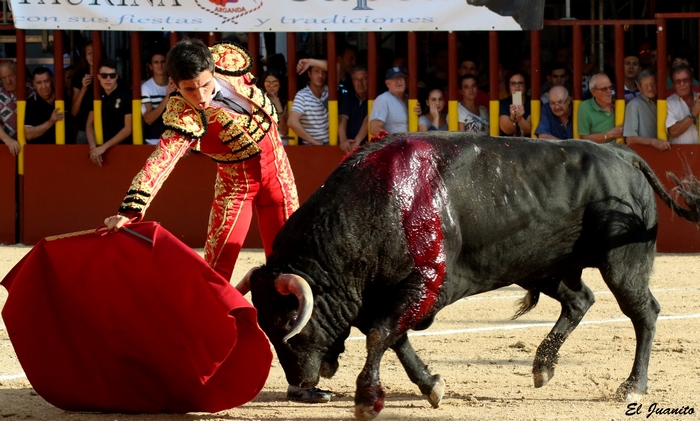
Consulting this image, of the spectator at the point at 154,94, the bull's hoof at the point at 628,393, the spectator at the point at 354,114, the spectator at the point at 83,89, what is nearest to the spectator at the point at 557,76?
the spectator at the point at 354,114

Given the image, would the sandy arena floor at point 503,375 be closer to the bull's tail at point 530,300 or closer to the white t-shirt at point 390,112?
the bull's tail at point 530,300

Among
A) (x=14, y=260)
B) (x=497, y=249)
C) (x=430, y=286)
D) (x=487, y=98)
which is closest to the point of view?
(x=430, y=286)

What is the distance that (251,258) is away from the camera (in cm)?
941

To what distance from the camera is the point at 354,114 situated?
32.2 ft

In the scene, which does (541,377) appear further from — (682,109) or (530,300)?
(682,109)

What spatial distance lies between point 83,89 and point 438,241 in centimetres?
608

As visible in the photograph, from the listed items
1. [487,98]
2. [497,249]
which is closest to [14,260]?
[487,98]

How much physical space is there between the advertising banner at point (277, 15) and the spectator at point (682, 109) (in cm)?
120

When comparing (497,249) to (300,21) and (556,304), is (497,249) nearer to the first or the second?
(556,304)

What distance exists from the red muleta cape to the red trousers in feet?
1.87

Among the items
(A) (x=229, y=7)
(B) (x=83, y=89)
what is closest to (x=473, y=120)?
(A) (x=229, y=7)

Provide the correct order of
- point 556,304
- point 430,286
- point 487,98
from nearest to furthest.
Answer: point 430,286 < point 556,304 < point 487,98

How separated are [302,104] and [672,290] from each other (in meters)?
3.36

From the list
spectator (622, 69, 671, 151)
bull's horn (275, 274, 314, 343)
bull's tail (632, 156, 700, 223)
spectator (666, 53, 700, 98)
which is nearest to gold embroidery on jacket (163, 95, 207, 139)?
bull's horn (275, 274, 314, 343)
